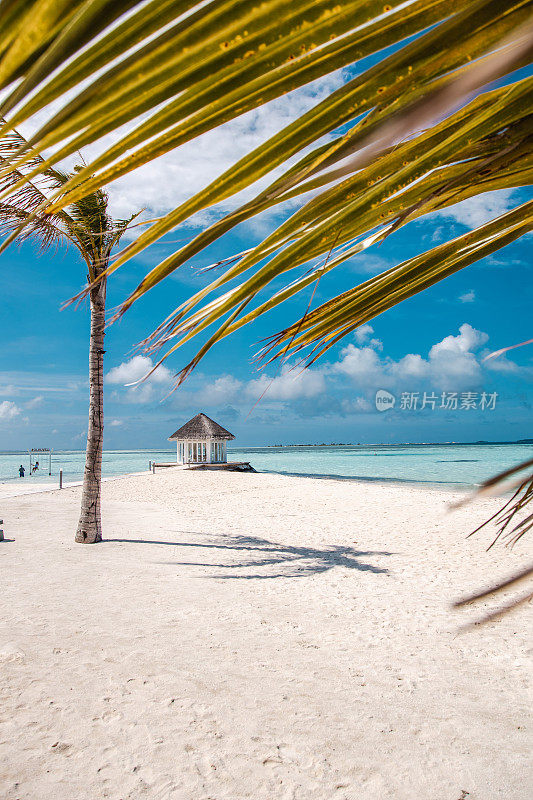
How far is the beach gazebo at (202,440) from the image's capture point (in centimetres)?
2996

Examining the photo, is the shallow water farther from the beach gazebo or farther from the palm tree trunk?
the beach gazebo

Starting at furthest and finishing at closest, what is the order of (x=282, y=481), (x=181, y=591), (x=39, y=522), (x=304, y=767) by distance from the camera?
(x=282, y=481)
(x=39, y=522)
(x=181, y=591)
(x=304, y=767)

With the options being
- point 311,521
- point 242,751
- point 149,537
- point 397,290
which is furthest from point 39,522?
point 397,290

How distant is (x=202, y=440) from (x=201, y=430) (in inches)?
24.1

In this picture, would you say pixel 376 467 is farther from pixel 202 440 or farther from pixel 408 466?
pixel 202 440

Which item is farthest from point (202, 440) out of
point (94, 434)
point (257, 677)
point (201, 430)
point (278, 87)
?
point (278, 87)

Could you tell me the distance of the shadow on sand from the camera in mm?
7574

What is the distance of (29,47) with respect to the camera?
0.31m

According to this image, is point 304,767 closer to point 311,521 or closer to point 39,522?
point 311,521

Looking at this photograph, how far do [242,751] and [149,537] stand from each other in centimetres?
733

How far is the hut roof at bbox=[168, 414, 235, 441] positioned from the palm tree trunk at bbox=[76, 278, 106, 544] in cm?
2028

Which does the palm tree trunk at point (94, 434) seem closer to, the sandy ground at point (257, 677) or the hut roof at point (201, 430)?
the sandy ground at point (257, 677)

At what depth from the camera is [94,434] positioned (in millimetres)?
9391

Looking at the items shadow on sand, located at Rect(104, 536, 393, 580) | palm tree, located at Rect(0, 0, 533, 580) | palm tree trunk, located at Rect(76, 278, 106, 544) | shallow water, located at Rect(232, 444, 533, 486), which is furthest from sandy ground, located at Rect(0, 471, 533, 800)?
shallow water, located at Rect(232, 444, 533, 486)
